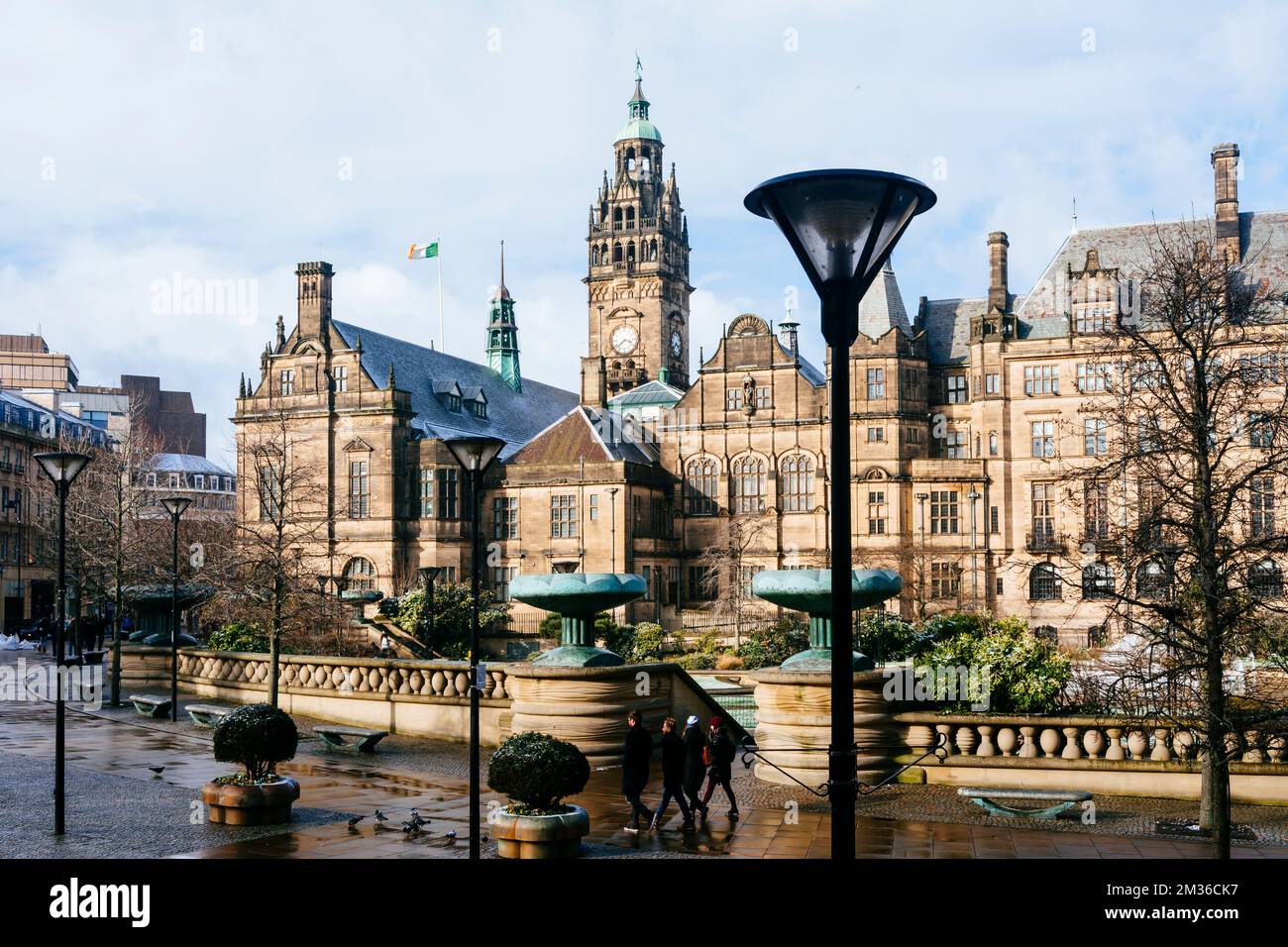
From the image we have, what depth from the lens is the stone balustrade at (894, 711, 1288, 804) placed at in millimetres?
17719

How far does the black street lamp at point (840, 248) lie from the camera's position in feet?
24.6

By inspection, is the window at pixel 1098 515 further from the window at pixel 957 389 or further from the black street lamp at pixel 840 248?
the window at pixel 957 389

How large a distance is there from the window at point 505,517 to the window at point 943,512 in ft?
66.2

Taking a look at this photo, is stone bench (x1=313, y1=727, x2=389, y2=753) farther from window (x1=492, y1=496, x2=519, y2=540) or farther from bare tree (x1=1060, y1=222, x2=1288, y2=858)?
window (x1=492, y1=496, x2=519, y2=540)

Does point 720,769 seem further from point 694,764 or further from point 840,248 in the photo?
point 840,248

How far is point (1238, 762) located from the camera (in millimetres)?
17641

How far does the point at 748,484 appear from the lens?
61.2 m

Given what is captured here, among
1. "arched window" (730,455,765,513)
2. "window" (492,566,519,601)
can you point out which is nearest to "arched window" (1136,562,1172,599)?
"arched window" (730,455,765,513)

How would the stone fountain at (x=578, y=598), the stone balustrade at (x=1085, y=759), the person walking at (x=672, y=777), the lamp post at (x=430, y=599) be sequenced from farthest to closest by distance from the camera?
the lamp post at (x=430, y=599), the stone fountain at (x=578, y=598), the stone balustrade at (x=1085, y=759), the person walking at (x=672, y=777)

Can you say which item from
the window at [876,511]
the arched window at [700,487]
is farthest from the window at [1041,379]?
the arched window at [700,487]

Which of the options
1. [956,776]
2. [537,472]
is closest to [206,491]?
[537,472]
